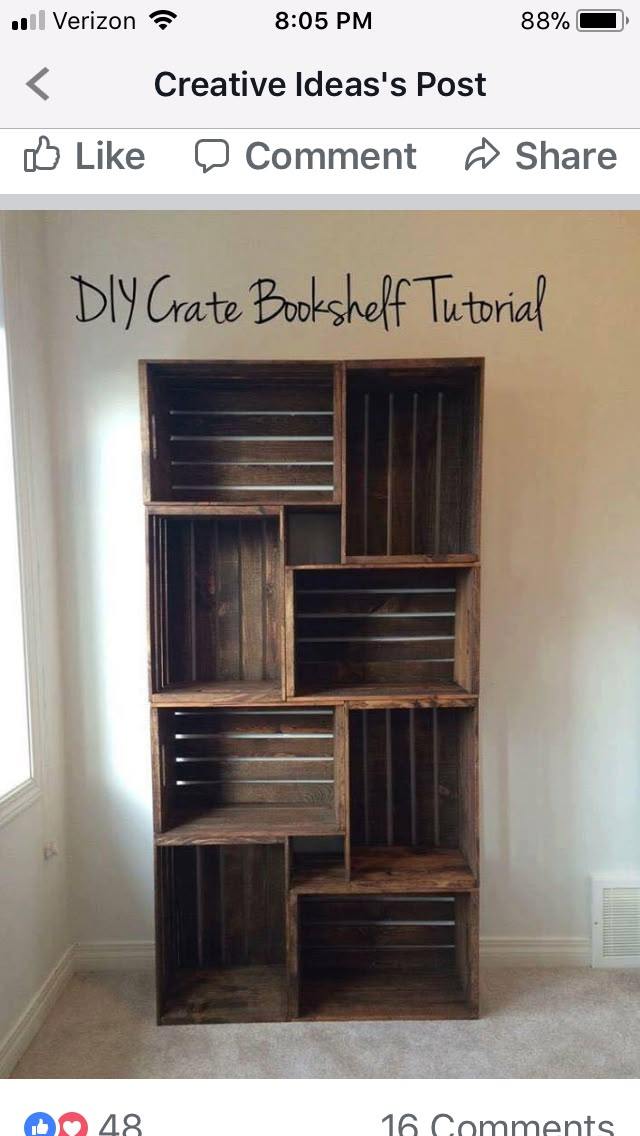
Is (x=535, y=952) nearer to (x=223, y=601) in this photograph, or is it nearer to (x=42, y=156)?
(x=223, y=601)

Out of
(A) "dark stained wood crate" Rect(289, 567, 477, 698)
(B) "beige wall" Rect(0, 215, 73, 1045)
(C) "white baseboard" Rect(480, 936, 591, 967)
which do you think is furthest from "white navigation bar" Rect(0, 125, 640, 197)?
(C) "white baseboard" Rect(480, 936, 591, 967)

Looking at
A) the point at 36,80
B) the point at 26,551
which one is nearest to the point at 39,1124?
the point at 26,551

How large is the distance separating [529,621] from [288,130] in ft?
4.85

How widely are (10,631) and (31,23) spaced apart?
1405mm

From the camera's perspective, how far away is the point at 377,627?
2.03 metres

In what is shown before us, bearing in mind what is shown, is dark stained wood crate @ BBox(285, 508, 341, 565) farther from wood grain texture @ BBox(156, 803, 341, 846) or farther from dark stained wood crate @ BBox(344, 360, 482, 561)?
wood grain texture @ BBox(156, 803, 341, 846)

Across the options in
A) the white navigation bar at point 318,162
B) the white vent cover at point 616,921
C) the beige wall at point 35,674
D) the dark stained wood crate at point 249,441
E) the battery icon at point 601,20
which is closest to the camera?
the battery icon at point 601,20

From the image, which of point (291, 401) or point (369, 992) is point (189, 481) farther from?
point (369, 992)

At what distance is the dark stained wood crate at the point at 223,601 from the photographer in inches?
78.7

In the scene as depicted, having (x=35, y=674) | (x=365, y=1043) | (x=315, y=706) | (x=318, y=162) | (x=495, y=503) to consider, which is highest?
(x=318, y=162)

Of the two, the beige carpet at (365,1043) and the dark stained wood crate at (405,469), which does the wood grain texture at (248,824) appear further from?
the dark stained wood crate at (405,469)

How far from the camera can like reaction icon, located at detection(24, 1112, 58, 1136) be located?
1289 millimetres

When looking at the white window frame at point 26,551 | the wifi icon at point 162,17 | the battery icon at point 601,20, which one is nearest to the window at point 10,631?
the white window frame at point 26,551

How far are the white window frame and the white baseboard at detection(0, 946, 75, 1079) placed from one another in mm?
547
